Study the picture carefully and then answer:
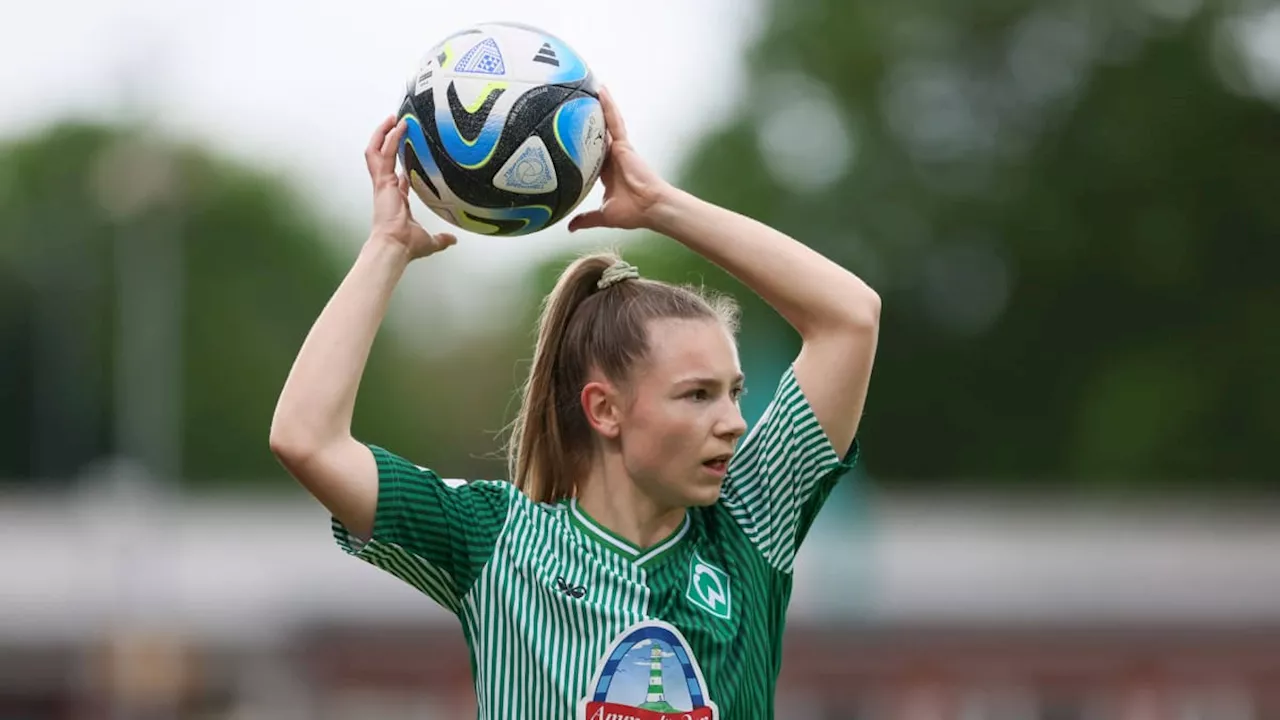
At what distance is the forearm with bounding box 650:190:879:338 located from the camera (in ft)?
13.4

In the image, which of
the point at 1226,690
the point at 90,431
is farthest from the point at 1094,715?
the point at 90,431

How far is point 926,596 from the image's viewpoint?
20250mm

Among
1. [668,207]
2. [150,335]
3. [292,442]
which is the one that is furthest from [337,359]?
[150,335]

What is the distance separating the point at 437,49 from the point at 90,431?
55128 mm

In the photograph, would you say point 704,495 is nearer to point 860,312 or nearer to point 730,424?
point 730,424

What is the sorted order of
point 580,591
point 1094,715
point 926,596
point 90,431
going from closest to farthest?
point 580,591, point 1094,715, point 926,596, point 90,431

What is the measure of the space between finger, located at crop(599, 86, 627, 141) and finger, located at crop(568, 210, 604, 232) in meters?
0.18

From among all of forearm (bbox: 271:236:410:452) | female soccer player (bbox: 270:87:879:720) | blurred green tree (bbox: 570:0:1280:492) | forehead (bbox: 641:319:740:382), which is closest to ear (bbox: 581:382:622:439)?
female soccer player (bbox: 270:87:879:720)

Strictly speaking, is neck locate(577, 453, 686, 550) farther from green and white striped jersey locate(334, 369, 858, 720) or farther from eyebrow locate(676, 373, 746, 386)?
eyebrow locate(676, 373, 746, 386)

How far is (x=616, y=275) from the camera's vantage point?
4293mm

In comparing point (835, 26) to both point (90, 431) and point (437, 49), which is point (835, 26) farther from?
point (437, 49)

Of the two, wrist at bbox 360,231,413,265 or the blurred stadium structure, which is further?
the blurred stadium structure

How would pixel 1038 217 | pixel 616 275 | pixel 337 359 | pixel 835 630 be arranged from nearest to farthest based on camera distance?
1. pixel 337 359
2. pixel 616 275
3. pixel 835 630
4. pixel 1038 217

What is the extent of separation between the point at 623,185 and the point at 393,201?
1.71ft
